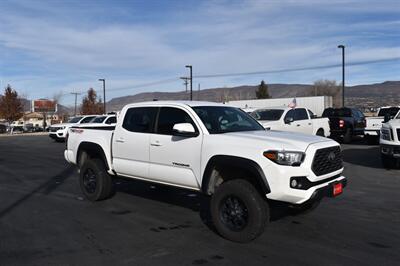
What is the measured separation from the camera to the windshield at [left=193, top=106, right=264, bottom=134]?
6.62 meters

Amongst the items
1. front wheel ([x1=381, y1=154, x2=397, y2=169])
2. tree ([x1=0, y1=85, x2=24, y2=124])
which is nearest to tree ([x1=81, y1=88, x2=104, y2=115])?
tree ([x1=0, y1=85, x2=24, y2=124])

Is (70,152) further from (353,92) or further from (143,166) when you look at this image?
(353,92)

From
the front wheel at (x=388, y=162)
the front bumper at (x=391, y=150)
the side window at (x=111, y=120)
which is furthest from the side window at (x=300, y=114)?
the side window at (x=111, y=120)

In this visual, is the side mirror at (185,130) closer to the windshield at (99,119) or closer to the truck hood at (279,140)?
the truck hood at (279,140)

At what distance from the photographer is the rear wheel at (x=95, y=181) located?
8156 millimetres

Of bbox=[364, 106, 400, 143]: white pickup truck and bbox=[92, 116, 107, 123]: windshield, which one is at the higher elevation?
bbox=[92, 116, 107, 123]: windshield

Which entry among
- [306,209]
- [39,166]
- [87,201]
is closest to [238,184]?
[306,209]

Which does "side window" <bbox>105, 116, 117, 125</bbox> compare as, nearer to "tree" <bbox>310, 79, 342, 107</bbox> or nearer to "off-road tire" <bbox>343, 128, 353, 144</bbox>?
"off-road tire" <bbox>343, 128, 353, 144</bbox>

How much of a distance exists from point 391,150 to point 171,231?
7.89m

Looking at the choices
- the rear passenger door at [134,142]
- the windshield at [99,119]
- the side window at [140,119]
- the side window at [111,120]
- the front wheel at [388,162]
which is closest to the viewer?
the rear passenger door at [134,142]

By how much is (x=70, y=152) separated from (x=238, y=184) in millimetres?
4602

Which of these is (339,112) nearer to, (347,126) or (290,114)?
(347,126)

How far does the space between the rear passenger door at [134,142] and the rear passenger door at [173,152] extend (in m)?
0.17

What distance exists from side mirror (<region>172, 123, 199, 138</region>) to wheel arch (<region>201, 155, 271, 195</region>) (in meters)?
0.55
